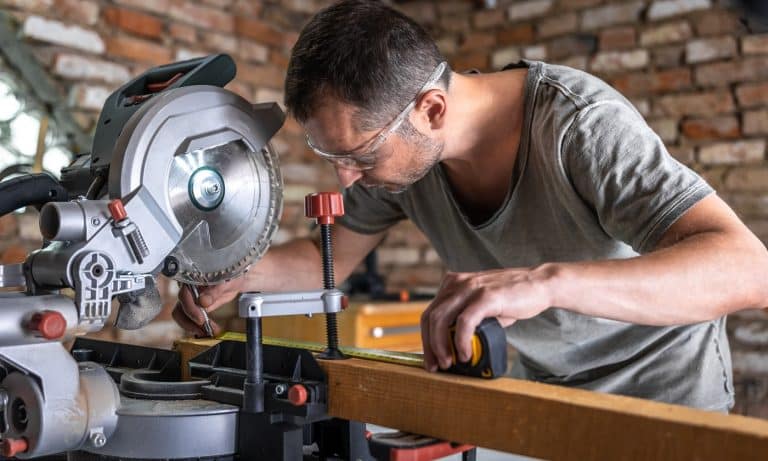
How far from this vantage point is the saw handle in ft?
3.28

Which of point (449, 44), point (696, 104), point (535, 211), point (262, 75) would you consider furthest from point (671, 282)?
point (449, 44)

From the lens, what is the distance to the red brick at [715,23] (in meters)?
2.89

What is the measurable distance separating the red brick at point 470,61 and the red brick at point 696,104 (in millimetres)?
844

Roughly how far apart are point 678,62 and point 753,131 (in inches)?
15.7

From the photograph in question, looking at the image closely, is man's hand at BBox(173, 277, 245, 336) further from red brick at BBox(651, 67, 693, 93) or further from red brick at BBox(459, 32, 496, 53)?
red brick at BBox(459, 32, 496, 53)

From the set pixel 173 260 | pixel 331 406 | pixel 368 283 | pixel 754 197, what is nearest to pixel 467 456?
pixel 331 406

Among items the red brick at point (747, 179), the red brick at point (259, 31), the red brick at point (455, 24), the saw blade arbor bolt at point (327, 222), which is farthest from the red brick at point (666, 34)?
the saw blade arbor bolt at point (327, 222)

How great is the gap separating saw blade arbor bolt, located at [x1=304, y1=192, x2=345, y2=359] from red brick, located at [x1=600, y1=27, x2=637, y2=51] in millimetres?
2450

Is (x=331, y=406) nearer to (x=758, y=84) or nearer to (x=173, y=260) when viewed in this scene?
(x=173, y=260)

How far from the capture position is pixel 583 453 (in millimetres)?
742

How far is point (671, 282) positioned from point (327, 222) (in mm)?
455

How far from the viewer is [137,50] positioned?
104 inches

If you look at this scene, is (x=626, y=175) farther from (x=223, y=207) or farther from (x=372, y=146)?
(x=223, y=207)

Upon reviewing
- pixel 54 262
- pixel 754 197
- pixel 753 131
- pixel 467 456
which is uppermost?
pixel 753 131
